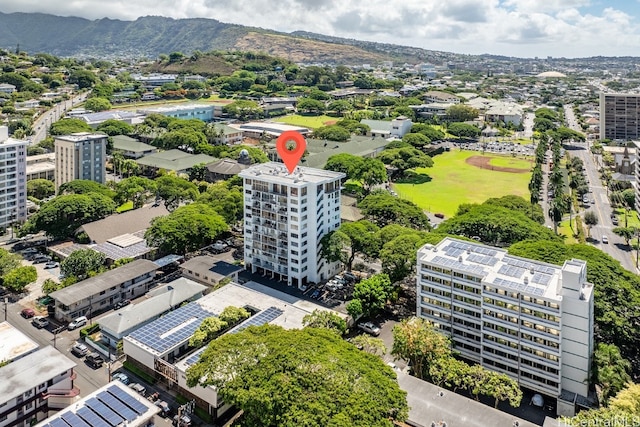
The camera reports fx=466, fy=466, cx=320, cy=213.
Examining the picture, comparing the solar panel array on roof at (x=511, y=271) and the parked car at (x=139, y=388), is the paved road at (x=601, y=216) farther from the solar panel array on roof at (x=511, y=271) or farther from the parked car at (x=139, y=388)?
the parked car at (x=139, y=388)

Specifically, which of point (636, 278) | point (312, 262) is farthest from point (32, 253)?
point (636, 278)

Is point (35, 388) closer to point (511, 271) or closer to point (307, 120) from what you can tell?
point (511, 271)

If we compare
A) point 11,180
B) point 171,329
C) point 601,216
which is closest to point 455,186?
point 601,216

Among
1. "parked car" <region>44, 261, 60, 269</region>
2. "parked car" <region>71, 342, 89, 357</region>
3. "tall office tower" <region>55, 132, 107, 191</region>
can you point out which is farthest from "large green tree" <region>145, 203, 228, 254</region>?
"tall office tower" <region>55, 132, 107, 191</region>

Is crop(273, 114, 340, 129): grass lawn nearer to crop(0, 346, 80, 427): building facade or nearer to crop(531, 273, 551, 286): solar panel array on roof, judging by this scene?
crop(531, 273, 551, 286): solar panel array on roof

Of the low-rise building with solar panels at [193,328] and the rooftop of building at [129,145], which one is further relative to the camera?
the rooftop of building at [129,145]

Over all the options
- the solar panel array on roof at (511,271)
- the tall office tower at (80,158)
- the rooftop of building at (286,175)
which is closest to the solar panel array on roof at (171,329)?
the rooftop of building at (286,175)
